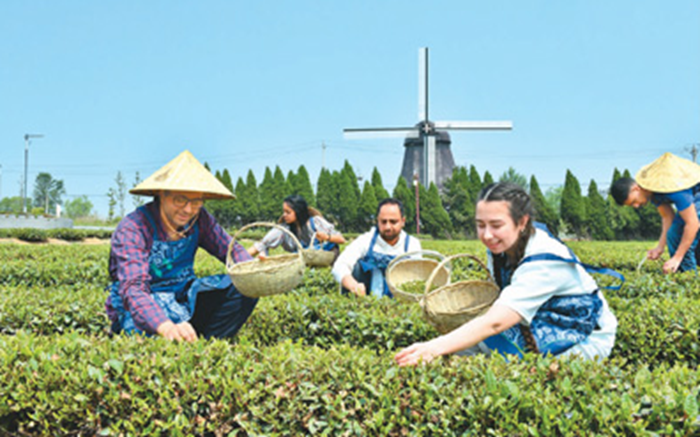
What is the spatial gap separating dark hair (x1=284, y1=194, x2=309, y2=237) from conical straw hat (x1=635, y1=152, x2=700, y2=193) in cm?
349

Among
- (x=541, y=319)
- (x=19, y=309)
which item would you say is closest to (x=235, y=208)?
(x=19, y=309)

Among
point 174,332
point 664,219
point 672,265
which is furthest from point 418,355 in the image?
point 664,219

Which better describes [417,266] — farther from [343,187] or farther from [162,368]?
[343,187]

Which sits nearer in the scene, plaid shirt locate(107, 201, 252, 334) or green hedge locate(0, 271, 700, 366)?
plaid shirt locate(107, 201, 252, 334)

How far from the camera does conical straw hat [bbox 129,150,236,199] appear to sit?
3023mm

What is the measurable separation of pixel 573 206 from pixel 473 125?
305 inches

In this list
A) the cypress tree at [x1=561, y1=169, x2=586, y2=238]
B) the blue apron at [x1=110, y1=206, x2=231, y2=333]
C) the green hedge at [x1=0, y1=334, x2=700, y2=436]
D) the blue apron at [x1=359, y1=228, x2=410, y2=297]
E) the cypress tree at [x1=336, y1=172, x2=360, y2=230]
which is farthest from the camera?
the cypress tree at [x1=336, y1=172, x2=360, y2=230]

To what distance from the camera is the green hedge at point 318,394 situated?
187cm

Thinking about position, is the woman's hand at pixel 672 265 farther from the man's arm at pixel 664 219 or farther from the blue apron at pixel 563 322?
the blue apron at pixel 563 322

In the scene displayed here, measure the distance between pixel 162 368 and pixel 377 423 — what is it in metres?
0.96

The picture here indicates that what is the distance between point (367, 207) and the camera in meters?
33.6

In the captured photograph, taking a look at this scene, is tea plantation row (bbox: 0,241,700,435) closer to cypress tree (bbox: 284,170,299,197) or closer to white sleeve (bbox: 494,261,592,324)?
white sleeve (bbox: 494,261,592,324)

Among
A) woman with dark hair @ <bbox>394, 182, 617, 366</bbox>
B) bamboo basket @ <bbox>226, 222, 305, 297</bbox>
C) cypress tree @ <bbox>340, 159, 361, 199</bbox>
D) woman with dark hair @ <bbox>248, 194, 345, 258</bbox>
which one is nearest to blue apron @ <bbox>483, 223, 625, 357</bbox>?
woman with dark hair @ <bbox>394, 182, 617, 366</bbox>

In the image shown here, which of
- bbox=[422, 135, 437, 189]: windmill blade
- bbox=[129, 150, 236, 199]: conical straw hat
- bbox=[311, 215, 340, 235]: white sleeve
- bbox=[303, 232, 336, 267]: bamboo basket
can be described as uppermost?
bbox=[422, 135, 437, 189]: windmill blade
